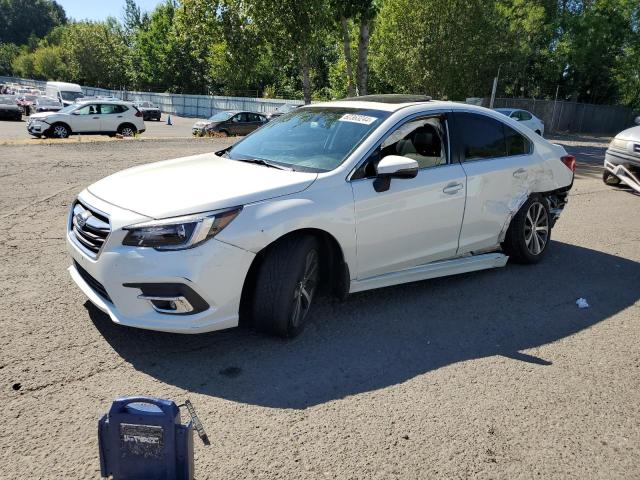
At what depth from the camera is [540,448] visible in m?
2.79

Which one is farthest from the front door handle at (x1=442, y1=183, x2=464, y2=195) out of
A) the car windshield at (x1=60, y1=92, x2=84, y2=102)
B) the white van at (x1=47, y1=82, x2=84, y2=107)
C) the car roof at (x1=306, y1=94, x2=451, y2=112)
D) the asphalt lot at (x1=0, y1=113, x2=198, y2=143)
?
the car windshield at (x1=60, y1=92, x2=84, y2=102)

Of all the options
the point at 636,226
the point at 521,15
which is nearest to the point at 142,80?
the point at 521,15

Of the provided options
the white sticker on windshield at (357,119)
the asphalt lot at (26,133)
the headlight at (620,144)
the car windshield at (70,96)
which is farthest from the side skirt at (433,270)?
the car windshield at (70,96)

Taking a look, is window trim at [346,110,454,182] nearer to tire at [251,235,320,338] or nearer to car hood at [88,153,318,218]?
car hood at [88,153,318,218]

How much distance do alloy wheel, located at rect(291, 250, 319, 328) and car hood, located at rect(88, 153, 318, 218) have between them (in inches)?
20.2

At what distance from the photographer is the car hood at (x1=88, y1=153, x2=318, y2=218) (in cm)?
340

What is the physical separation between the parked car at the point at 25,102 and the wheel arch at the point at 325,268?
121ft

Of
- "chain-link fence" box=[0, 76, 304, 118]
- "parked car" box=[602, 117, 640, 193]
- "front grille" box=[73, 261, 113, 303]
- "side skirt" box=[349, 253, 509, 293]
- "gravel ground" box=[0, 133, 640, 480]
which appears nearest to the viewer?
"gravel ground" box=[0, 133, 640, 480]

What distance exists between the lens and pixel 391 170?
3967 mm

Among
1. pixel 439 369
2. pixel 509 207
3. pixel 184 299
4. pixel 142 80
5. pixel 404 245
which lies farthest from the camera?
pixel 142 80

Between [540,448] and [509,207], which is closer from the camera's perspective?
[540,448]

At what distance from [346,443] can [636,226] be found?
6931mm

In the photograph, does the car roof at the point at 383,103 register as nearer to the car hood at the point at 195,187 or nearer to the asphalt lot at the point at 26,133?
the car hood at the point at 195,187

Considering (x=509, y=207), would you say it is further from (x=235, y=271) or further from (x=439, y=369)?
(x=235, y=271)
